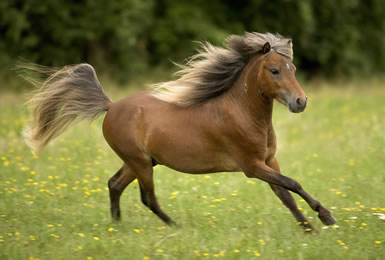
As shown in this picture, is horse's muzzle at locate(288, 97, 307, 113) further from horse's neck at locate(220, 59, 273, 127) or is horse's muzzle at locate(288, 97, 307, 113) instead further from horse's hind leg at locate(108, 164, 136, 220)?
horse's hind leg at locate(108, 164, 136, 220)

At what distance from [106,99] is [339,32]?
1705cm

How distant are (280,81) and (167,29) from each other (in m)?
14.1

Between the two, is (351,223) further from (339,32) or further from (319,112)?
(339,32)

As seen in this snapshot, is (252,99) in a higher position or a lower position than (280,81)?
lower

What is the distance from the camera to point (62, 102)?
20.5 ft

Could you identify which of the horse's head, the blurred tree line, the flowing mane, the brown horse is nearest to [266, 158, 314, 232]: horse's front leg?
the brown horse

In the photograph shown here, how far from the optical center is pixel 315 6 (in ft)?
67.5

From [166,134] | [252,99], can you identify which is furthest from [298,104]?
[166,134]

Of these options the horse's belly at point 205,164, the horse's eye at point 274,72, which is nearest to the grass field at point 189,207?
the horse's belly at point 205,164

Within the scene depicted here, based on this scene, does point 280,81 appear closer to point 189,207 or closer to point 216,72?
point 216,72

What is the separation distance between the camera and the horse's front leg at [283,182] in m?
5.28

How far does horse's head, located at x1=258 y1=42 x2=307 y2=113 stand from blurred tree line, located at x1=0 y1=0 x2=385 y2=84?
11211 millimetres

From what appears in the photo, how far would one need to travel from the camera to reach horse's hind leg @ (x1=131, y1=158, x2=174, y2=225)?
583 cm

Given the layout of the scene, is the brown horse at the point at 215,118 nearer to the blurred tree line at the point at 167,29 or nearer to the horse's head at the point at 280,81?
the horse's head at the point at 280,81
